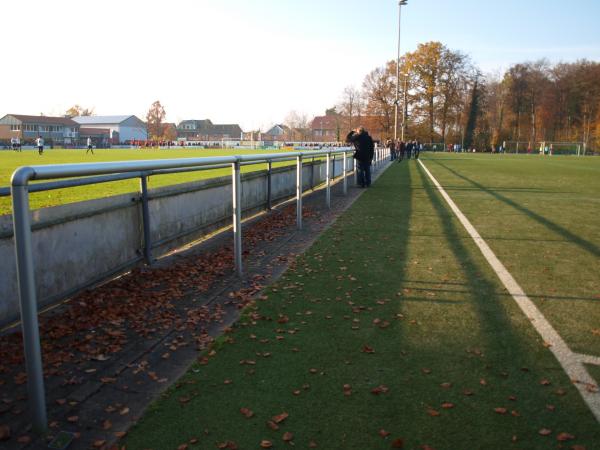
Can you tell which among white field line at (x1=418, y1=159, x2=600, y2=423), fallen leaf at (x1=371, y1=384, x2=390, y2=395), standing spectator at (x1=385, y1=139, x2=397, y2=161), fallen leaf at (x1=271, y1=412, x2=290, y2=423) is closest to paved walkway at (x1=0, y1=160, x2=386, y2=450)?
fallen leaf at (x1=271, y1=412, x2=290, y2=423)

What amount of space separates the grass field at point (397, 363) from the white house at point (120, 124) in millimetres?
132858

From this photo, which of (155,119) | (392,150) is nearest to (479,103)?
(392,150)

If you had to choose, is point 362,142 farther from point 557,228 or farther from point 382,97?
point 382,97

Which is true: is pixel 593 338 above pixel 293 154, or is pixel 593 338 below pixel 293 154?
below

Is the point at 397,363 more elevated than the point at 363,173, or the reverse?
the point at 363,173

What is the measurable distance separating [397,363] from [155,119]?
127 m

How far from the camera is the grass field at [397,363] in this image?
285cm

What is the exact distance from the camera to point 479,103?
94.9 meters

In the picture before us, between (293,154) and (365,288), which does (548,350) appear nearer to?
(365,288)

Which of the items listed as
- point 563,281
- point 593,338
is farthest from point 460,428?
point 563,281

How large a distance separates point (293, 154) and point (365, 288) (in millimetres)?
4792

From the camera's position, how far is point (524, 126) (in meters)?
96.8

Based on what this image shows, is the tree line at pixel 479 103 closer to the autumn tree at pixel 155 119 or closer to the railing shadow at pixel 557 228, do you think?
the autumn tree at pixel 155 119

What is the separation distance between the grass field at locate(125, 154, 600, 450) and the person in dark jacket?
9.72 m
